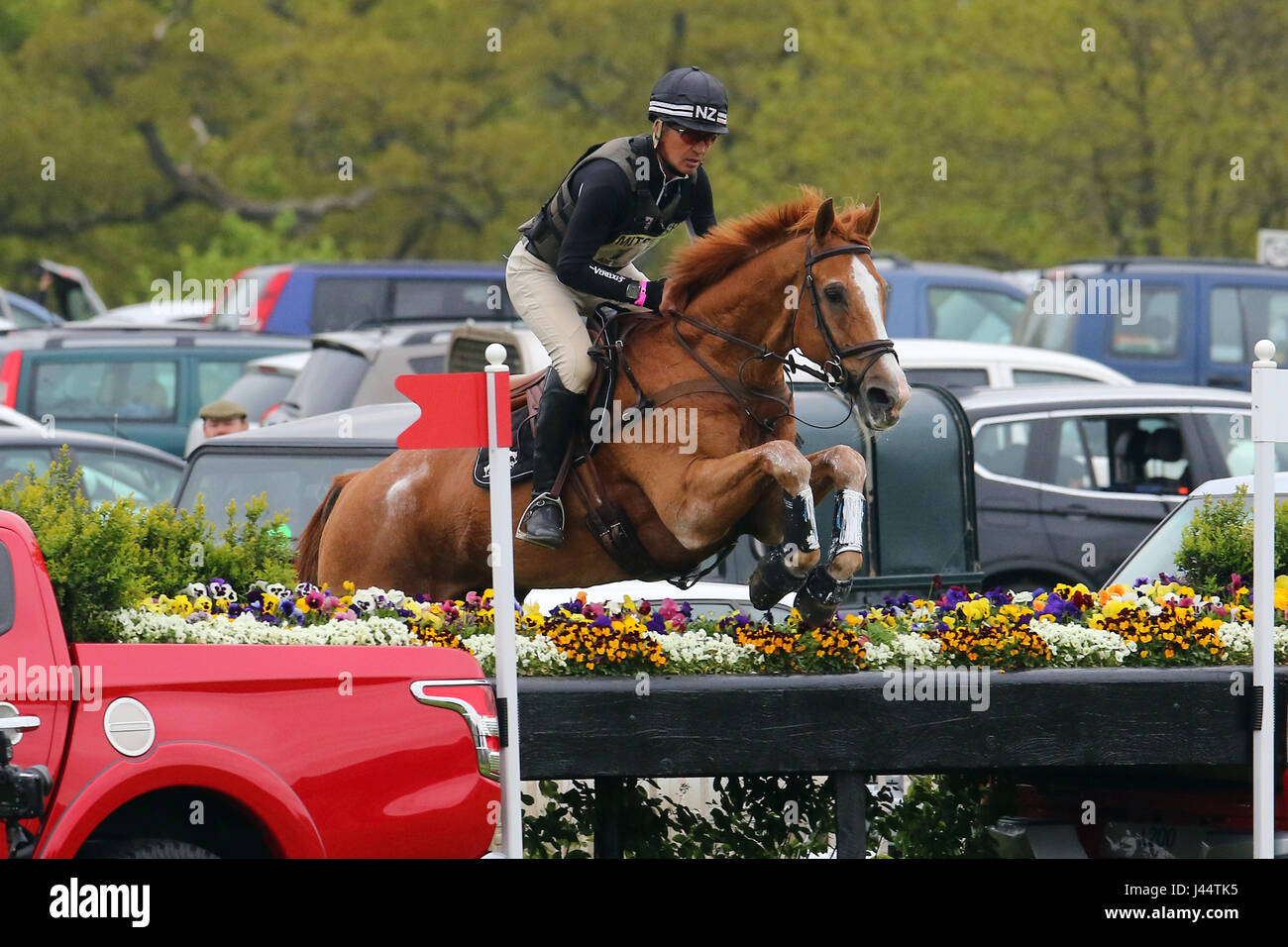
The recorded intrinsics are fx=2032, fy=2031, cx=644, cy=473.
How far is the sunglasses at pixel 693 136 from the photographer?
8250mm

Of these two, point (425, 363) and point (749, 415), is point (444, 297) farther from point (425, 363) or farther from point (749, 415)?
point (749, 415)

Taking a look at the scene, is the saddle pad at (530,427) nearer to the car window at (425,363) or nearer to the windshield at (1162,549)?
the windshield at (1162,549)

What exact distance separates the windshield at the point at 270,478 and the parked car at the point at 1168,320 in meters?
9.78

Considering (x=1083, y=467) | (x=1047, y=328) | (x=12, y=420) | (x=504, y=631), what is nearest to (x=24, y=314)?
(x=12, y=420)

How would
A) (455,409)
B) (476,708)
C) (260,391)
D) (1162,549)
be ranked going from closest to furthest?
(476,708)
(455,409)
(1162,549)
(260,391)

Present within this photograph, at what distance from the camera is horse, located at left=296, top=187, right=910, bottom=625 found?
7.91 meters

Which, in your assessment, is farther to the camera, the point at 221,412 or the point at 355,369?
the point at 355,369

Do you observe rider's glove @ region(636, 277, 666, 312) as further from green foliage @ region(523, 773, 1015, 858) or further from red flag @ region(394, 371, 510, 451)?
green foliage @ region(523, 773, 1015, 858)

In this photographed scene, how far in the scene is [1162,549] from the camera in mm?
10086

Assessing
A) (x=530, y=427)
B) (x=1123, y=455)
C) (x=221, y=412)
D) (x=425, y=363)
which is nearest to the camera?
(x=530, y=427)

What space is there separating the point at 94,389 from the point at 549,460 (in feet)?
38.4

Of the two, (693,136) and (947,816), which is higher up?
(693,136)

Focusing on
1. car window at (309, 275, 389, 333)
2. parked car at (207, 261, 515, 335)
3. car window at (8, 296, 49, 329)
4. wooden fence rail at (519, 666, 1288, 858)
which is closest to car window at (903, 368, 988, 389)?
parked car at (207, 261, 515, 335)
